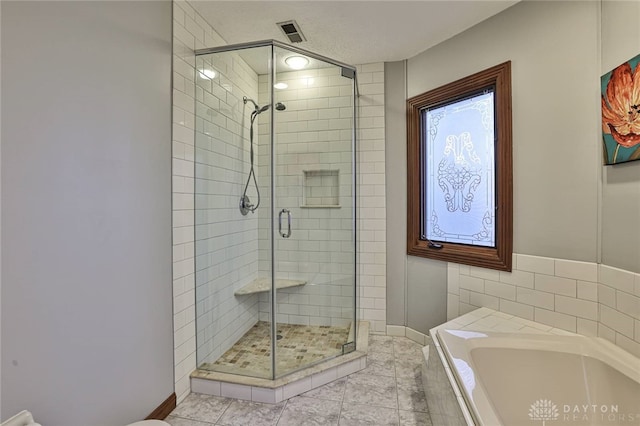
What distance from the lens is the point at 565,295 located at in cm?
179

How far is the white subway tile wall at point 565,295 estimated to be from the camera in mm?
1490

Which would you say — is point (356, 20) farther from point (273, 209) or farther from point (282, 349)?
point (282, 349)

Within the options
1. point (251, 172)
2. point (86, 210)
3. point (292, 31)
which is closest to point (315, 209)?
point (251, 172)

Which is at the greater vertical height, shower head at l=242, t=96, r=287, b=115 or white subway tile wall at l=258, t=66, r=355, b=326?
shower head at l=242, t=96, r=287, b=115

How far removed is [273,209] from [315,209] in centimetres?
53

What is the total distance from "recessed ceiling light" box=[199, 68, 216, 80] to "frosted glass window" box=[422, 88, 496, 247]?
1794mm

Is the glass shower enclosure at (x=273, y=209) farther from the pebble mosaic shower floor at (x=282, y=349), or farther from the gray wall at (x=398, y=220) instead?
the gray wall at (x=398, y=220)

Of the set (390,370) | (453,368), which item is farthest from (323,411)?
(453,368)

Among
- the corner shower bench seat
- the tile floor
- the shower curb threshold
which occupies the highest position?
the corner shower bench seat

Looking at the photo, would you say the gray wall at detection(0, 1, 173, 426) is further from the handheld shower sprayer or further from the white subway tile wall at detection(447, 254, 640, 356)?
the white subway tile wall at detection(447, 254, 640, 356)

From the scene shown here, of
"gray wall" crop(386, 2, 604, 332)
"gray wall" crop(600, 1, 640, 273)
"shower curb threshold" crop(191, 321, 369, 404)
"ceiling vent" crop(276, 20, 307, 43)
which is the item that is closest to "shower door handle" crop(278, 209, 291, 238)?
"shower curb threshold" crop(191, 321, 369, 404)

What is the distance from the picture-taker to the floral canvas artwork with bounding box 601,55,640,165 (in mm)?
1410

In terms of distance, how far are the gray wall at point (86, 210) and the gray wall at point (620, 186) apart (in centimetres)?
246

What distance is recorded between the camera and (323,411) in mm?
1779
